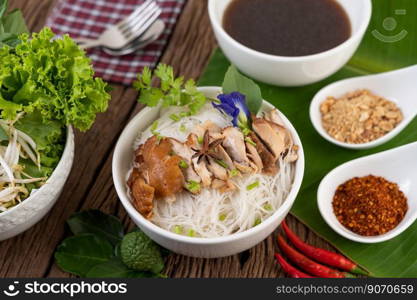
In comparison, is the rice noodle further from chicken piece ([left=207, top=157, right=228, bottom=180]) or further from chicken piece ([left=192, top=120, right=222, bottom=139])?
chicken piece ([left=192, top=120, right=222, bottom=139])

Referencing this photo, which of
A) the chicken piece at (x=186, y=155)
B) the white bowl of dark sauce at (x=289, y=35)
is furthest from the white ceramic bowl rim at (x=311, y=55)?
the chicken piece at (x=186, y=155)

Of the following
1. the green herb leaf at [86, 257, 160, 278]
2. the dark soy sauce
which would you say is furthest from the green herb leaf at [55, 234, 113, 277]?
the dark soy sauce

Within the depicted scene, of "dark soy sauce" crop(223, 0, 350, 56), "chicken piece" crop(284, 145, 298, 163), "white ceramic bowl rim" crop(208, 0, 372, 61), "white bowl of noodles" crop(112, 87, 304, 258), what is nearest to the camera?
"white bowl of noodles" crop(112, 87, 304, 258)

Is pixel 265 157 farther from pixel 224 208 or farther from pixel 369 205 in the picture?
pixel 369 205

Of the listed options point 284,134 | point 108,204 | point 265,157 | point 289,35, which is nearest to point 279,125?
point 284,134

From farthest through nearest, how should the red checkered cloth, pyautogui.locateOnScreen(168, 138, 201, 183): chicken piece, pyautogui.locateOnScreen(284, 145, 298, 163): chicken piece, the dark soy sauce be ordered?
the red checkered cloth < the dark soy sauce < pyautogui.locateOnScreen(284, 145, 298, 163): chicken piece < pyautogui.locateOnScreen(168, 138, 201, 183): chicken piece

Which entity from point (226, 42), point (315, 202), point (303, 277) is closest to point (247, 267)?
point (303, 277)
